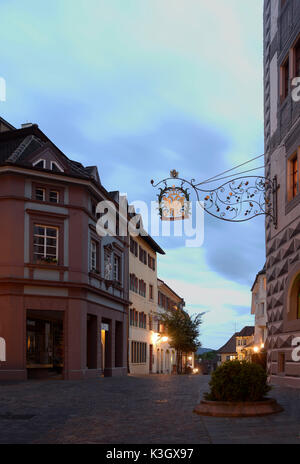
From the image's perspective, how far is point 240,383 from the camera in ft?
36.3

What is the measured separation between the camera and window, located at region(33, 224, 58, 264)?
2905cm

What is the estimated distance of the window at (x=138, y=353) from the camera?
4547cm

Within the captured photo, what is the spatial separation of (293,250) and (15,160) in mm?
15999

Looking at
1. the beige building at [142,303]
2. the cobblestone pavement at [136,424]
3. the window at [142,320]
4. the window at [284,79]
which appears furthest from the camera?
the window at [142,320]

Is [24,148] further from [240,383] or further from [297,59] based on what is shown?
[240,383]

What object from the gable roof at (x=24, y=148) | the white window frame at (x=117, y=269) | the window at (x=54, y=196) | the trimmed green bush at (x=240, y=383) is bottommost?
the trimmed green bush at (x=240, y=383)

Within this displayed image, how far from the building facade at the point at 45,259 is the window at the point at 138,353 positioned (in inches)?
492

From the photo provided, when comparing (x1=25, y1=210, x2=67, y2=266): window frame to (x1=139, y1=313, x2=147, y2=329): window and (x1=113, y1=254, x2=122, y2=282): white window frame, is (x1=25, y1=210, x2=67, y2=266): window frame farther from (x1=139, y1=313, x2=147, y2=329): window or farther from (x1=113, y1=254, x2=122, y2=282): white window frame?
(x1=139, y1=313, x2=147, y2=329): window

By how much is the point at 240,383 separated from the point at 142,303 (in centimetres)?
3902

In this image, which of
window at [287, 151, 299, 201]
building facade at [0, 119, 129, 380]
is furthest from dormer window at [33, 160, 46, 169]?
window at [287, 151, 299, 201]

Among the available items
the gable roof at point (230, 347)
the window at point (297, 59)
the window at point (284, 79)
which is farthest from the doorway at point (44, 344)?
the gable roof at point (230, 347)

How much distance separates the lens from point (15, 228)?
28.3m

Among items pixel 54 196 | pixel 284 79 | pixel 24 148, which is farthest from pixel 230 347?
pixel 284 79

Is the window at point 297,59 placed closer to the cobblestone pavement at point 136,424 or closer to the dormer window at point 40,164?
the cobblestone pavement at point 136,424
